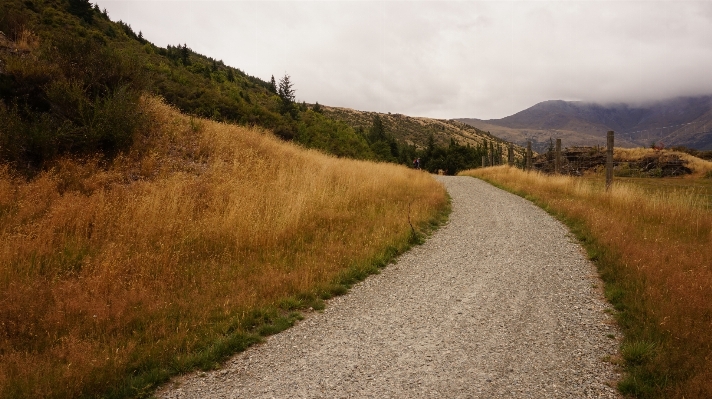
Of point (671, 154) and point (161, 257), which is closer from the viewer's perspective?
point (161, 257)

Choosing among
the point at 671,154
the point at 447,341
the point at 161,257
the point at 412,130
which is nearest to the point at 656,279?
the point at 447,341

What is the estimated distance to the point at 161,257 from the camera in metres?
6.61

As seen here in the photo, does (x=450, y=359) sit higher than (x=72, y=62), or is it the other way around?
(x=72, y=62)

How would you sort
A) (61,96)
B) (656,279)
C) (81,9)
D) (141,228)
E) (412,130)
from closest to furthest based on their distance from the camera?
(656,279)
(141,228)
(61,96)
(81,9)
(412,130)

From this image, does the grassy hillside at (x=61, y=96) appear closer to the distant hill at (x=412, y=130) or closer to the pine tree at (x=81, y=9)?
the pine tree at (x=81, y=9)

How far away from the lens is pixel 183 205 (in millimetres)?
9008

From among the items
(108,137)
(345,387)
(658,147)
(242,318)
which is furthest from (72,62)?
(658,147)

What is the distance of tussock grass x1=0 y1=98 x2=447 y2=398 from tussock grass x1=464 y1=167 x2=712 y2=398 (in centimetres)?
408

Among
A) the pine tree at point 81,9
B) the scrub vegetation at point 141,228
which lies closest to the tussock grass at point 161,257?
the scrub vegetation at point 141,228

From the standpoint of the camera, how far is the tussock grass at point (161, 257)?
4312mm

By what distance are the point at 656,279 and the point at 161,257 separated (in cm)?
818

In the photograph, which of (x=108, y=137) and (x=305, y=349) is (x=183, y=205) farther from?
(x=305, y=349)

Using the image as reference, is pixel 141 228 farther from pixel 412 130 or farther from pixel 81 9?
pixel 412 130

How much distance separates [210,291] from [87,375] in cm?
222
